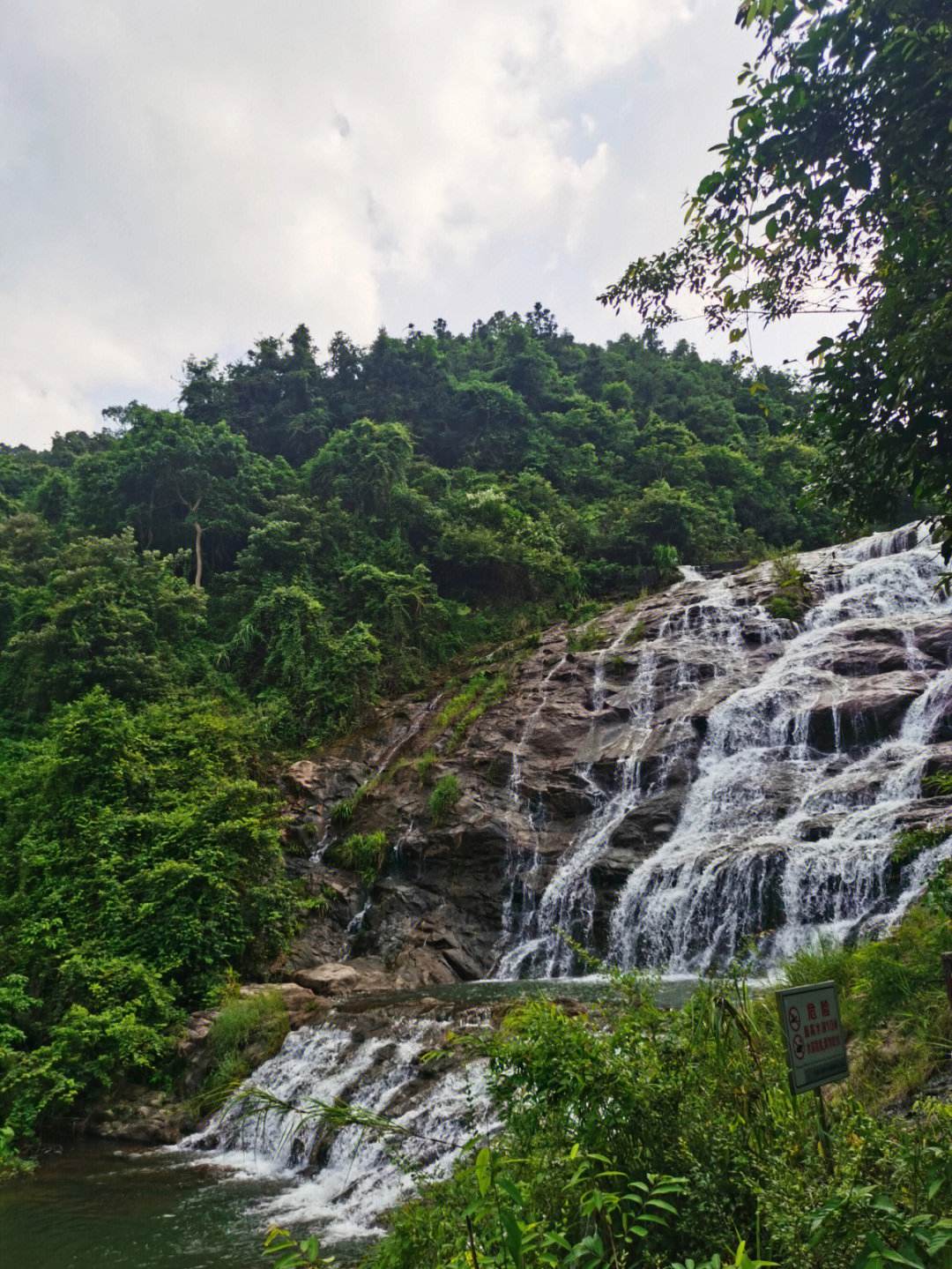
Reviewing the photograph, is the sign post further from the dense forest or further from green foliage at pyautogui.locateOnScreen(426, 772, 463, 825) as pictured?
green foliage at pyautogui.locateOnScreen(426, 772, 463, 825)

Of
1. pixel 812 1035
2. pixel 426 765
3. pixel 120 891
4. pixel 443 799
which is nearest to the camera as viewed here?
pixel 812 1035

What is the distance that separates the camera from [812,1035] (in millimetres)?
2684

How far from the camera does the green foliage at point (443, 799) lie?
16.1 m

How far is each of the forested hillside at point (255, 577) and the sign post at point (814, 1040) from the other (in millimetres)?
2719

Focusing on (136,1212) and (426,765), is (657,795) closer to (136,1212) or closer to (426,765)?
(426,765)

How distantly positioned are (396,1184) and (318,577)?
2169 centimetres

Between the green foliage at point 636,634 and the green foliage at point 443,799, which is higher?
the green foliage at point 636,634

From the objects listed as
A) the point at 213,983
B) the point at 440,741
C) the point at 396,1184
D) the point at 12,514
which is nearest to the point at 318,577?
the point at 440,741

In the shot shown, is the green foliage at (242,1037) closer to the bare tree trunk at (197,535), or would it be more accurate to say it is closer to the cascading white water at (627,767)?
the cascading white water at (627,767)

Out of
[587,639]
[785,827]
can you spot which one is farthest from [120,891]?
[587,639]

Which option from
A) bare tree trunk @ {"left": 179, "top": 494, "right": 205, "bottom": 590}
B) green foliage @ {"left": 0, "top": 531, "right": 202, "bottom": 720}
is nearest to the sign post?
green foliage @ {"left": 0, "top": 531, "right": 202, "bottom": 720}

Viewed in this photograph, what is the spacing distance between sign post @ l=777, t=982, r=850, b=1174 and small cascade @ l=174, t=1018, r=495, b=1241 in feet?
11.9

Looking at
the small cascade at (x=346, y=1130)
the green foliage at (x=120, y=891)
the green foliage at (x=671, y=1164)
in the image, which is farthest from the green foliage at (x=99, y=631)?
the green foliage at (x=671, y=1164)

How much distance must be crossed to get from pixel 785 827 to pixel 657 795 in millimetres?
2959
